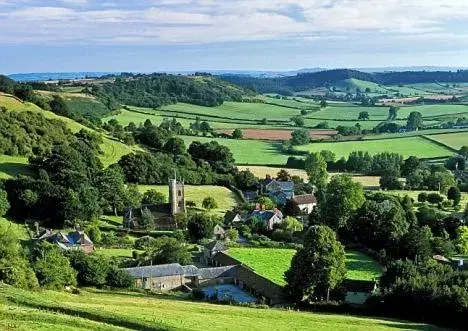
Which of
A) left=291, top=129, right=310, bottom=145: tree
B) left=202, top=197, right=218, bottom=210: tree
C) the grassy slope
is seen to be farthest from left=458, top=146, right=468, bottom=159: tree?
the grassy slope

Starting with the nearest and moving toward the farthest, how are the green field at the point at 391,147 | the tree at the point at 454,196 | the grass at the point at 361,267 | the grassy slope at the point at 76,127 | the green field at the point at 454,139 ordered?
the grass at the point at 361,267 → the tree at the point at 454,196 → the grassy slope at the point at 76,127 → the green field at the point at 391,147 → the green field at the point at 454,139

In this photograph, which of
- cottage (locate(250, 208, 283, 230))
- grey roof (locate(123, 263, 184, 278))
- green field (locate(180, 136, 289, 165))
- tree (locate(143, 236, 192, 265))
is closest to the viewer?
grey roof (locate(123, 263, 184, 278))

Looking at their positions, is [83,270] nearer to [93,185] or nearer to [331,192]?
[93,185]

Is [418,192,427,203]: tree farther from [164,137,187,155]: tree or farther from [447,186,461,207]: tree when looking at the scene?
→ [164,137,187,155]: tree

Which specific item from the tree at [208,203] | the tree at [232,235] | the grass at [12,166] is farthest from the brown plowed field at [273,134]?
the tree at [232,235]

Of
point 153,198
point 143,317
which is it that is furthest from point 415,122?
point 143,317

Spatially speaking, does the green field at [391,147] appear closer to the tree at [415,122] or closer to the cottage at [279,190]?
the tree at [415,122]
